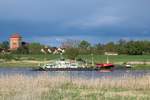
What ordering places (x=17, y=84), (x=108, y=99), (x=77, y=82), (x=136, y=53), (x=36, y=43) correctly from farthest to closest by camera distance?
(x=36, y=43)
(x=136, y=53)
(x=77, y=82)
(x=17, y=84)
(x=108, y=99)

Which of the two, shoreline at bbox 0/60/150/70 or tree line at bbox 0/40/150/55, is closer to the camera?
shoreline at bbox 0/60/150/70

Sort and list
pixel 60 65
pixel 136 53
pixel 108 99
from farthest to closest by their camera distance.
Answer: pixel 136 53
pixel 60 65
pixel 108 99

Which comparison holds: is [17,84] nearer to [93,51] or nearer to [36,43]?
[93,51]

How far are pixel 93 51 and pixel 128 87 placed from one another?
389 ft

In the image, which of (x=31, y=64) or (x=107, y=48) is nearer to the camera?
(x=31, y=64)

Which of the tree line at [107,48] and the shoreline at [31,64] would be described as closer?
the shoreline at [31,64]

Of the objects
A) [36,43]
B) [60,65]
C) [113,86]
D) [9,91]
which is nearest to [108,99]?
[9,91]

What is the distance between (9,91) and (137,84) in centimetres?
749

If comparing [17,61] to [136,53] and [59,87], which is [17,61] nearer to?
[136,53]

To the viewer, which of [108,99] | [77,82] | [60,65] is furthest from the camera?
[60,65]

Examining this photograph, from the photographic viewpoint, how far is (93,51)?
145 meters

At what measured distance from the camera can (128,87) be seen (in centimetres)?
2608

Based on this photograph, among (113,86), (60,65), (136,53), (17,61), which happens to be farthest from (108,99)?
(136,53)

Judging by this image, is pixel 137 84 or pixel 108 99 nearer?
pixel 108 99
